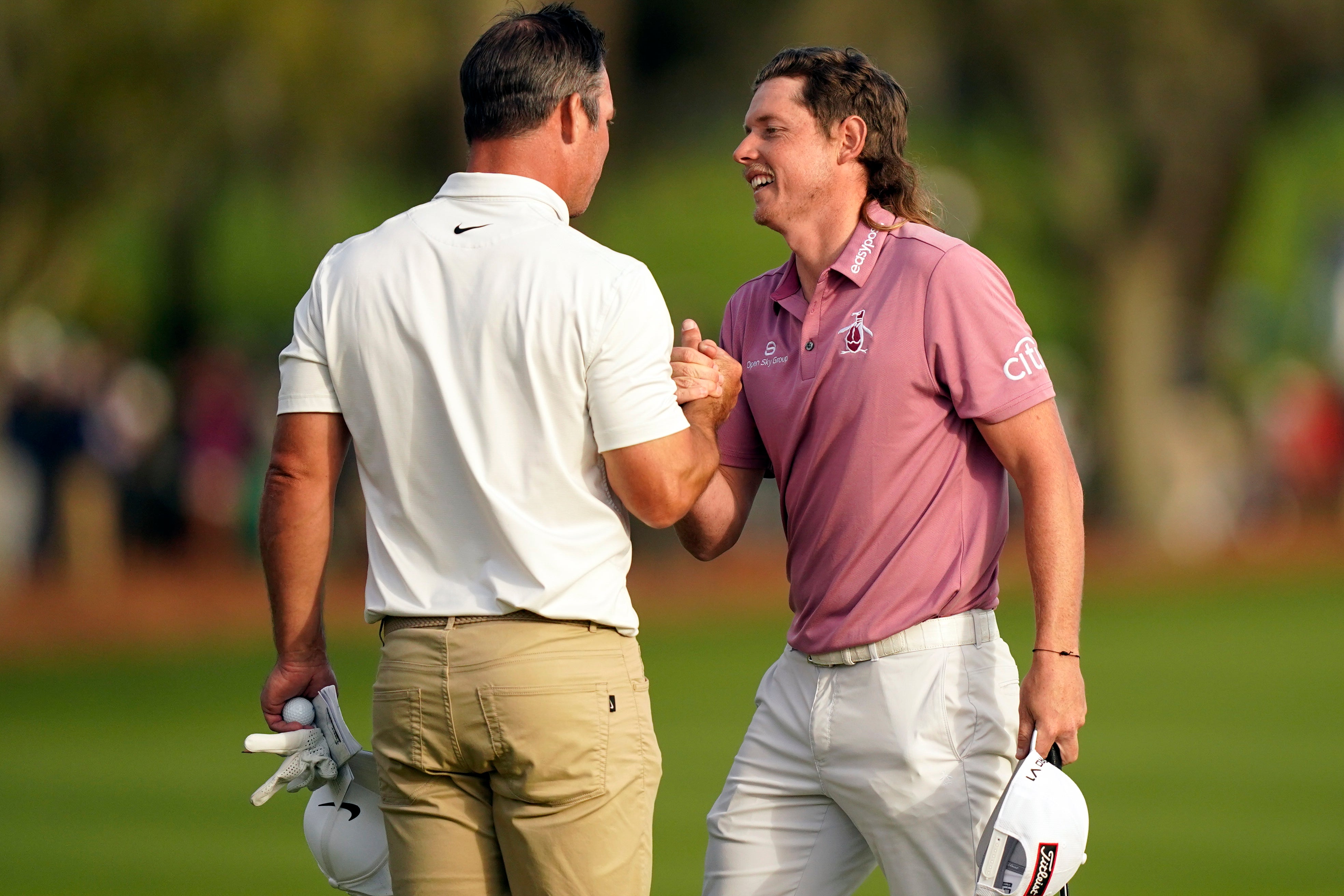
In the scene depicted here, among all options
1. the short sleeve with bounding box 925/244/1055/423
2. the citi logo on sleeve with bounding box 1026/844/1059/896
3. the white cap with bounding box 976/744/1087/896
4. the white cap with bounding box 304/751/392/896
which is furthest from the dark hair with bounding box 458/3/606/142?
the citi logo on sleeve with bounding box 1026/844/1059/896

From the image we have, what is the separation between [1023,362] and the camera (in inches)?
170

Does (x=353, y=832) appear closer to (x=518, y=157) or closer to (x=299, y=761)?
(x=299, y=761)

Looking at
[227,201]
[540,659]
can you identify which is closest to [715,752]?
[540,659]

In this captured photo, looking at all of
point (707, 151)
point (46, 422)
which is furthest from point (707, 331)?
point (707, 151)

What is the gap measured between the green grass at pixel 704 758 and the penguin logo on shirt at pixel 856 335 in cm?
440

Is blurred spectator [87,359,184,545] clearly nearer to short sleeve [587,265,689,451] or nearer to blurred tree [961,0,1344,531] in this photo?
blurred tree [961,0,1344,531]

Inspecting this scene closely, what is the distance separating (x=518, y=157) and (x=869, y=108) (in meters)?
1.20

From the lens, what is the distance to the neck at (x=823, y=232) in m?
4.70

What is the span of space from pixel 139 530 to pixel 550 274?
22.3 meters

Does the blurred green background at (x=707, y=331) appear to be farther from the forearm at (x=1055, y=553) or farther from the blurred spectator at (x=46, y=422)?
the forearm at (x=1055, y=553)

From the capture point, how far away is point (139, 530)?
24.8 m

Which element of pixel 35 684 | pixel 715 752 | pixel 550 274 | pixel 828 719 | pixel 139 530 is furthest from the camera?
pixel 139 530

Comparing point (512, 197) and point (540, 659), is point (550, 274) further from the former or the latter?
point (540, 659)

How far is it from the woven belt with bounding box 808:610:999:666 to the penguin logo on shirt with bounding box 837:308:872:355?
0.70 metres
